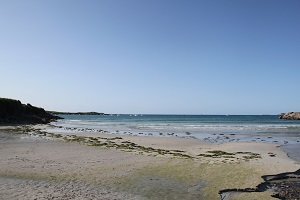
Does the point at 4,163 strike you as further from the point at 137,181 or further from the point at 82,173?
the point at 137,181

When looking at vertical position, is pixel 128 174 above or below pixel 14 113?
below

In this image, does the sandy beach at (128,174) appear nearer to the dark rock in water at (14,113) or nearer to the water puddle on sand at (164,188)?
the water puddle on sand at (164,188)

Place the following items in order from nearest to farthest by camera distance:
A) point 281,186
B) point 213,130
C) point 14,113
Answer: point 281,186
point 213,130
point 14,113

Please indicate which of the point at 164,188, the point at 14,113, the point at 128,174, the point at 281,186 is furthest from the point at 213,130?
the point at 164,188

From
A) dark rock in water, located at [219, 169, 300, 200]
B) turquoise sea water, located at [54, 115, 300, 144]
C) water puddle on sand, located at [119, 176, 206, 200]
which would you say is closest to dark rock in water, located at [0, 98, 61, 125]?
turquoise sea water, located at [54, 115, 300, 144]

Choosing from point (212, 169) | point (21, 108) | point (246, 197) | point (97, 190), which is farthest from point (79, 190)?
point (21, 108)

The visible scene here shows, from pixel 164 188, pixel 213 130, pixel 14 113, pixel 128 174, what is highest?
pixel 14 113

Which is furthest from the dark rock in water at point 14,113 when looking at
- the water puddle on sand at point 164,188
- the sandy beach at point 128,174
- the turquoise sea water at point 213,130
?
the water puddle on sand at point 164,188

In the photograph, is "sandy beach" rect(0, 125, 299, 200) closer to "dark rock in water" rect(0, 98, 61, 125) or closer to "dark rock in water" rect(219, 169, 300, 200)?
"dark rock in water" rect(219, 169, 300, 200)

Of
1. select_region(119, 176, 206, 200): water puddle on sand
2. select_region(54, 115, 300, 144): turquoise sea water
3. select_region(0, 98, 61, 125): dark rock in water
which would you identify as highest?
select_region(0, 98, 61, 125): dark rock in water

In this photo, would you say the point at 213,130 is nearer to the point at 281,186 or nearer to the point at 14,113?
the point at 14,113

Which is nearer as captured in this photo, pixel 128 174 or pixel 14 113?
pixel 128 174

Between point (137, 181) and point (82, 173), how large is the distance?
120 inches

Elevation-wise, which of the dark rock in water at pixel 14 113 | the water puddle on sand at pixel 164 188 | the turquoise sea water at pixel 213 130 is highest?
the dark rock in water at pixel 14 113
